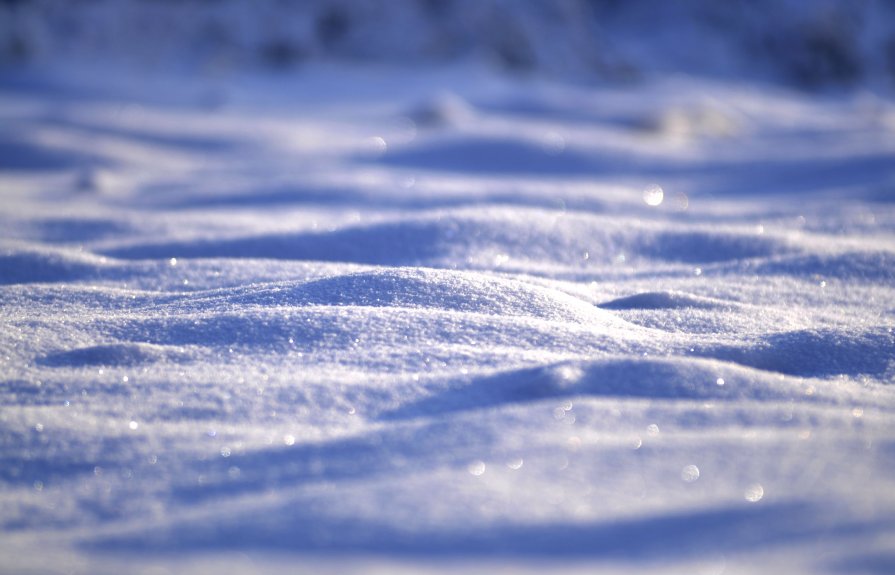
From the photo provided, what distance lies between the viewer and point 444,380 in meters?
1.35

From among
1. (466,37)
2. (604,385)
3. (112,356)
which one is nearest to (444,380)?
(604,385)

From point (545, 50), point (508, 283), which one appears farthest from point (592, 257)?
point (545, 50)

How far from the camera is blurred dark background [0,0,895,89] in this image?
20.4 feet

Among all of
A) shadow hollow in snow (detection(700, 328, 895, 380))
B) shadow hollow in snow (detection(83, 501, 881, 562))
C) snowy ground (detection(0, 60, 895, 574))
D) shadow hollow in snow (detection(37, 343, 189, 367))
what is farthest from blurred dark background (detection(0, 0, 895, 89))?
shadow hollow in snow (detection(83, 501, 881, 562))

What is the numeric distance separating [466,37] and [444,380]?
6.07 metres

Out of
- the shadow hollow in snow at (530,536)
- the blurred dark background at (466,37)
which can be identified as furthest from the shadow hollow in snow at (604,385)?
the blurred dark background at (466,37)

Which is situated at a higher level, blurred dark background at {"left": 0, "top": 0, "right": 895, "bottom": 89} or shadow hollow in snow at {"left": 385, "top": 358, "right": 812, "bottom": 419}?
blurred dark background at {"left": 0, "top": 0, "right": 895, "bottom": 89}

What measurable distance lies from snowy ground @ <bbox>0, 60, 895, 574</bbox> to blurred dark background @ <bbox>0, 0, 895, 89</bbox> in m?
3.47

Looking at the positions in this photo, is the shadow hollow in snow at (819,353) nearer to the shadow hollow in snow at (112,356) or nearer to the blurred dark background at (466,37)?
the shadow hollow in snow at (112,356)

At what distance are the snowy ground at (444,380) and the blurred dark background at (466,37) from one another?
3.47m

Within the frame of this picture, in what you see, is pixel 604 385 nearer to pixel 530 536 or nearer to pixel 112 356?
pixel 530 536

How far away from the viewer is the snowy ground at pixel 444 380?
97 centimetres

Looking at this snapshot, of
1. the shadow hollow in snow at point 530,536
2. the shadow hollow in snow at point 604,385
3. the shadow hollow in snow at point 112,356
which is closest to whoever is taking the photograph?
the shadow hollow in snow at point 530,536

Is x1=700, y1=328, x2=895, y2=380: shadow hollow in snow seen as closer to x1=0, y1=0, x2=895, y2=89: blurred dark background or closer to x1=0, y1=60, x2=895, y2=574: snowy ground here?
x1=0, y1=60, x2=895, y2=574: snowy ground
